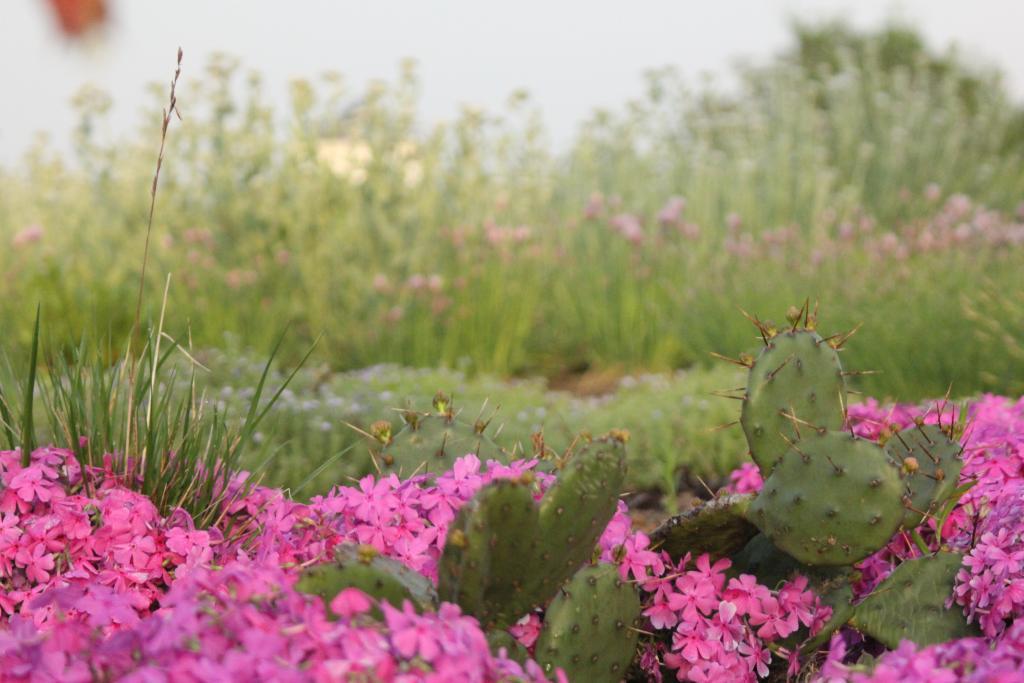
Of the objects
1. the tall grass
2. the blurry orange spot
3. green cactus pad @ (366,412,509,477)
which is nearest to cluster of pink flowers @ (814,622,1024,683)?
green cactus pad @ (366,412,509,477)

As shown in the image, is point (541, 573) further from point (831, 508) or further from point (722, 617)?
point (831, 508)

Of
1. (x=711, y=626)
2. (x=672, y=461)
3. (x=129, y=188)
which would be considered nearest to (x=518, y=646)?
(x=711, y=626)

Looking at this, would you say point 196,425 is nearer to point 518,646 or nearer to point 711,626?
point 518,646

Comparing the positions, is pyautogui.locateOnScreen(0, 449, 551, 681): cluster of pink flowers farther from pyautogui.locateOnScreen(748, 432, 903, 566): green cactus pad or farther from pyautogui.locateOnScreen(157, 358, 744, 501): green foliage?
pyautogui.locateOnScreen(157, 358, 744, 501): green foliage

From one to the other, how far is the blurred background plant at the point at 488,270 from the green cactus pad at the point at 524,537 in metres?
3.26

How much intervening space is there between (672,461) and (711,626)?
2331 millimetres

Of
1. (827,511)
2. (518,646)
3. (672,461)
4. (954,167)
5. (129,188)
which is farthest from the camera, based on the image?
(954,167)

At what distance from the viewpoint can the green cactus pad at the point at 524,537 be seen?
1.93m

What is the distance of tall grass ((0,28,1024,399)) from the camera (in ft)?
25.0

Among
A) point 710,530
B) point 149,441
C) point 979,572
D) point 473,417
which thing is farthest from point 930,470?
point 473,417

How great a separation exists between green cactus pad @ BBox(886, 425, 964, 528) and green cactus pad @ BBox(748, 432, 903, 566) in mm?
161

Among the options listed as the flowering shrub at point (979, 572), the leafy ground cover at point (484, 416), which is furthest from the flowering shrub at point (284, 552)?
the leafy ground cover at point (484, 416)

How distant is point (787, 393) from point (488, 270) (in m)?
6.46

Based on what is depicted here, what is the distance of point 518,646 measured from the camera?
215cm
